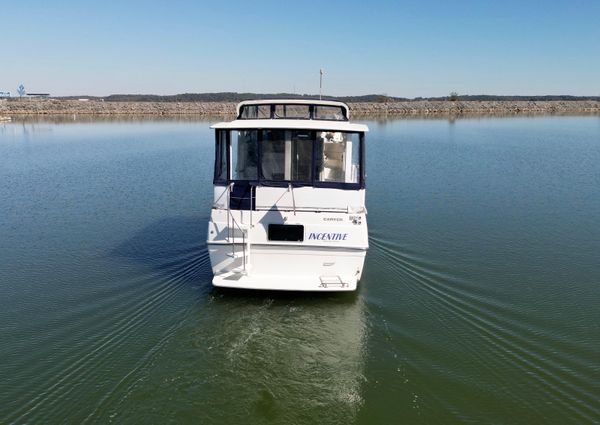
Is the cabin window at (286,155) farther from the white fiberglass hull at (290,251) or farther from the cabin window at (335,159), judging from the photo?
the white fiberglass hull at (290,251)

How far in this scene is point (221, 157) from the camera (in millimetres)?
10664

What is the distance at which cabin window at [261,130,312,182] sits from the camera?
10.6 meters

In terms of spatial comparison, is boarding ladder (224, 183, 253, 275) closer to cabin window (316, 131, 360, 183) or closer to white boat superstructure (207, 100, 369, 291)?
white boat superstructure (207, 100, 369, 291)

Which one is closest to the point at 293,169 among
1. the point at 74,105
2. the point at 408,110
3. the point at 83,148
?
the point at 83,148

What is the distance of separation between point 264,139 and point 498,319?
21.0 ft

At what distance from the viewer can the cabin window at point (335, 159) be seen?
35.0 feet

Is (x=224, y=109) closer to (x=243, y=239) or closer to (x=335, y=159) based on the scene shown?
(x=335, y=159)

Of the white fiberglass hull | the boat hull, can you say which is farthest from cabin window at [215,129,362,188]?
the boat hull

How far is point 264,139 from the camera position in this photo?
10562 mm

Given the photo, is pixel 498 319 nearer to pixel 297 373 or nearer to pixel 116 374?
pixel 297 373

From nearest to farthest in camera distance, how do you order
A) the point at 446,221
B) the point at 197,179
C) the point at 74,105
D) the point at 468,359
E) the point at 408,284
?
the point at 468,359, the point at 408,284, the point at 446,221, the point at 197,179, the point at 74,105

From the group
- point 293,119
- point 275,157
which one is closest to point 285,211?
point 275,157

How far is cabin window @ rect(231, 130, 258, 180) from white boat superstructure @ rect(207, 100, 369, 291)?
0.02m

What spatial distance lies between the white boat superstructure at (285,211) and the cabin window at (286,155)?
2cm
